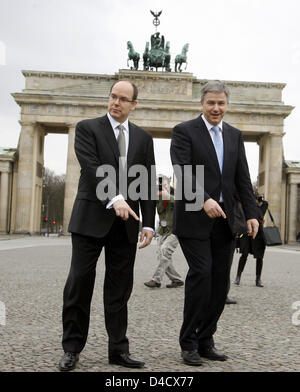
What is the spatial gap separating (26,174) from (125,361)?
152 ft

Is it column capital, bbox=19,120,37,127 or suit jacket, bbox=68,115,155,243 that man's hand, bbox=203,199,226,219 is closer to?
suit jacket, bbox=68,115,155,243

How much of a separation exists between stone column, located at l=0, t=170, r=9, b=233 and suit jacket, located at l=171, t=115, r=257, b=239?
46.6 metres

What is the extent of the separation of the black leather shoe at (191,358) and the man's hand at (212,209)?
113cm

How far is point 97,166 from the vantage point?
15.4 feet

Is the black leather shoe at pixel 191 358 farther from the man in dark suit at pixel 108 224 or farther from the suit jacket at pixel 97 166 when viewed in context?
the suit jacket at pixel 97 166

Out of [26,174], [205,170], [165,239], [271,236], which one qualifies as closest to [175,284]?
[165,239]

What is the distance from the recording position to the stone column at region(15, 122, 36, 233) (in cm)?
4916

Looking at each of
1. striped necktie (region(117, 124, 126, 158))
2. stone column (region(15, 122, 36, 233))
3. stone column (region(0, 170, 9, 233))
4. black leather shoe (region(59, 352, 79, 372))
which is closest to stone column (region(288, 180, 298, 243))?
stone column (region(15, 122, 36, 233))

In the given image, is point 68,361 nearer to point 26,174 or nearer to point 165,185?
point 165,185

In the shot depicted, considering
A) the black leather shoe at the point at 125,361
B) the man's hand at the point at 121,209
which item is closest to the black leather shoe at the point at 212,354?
the black leather shoe at the point at 125,361

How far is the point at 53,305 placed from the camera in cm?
825
